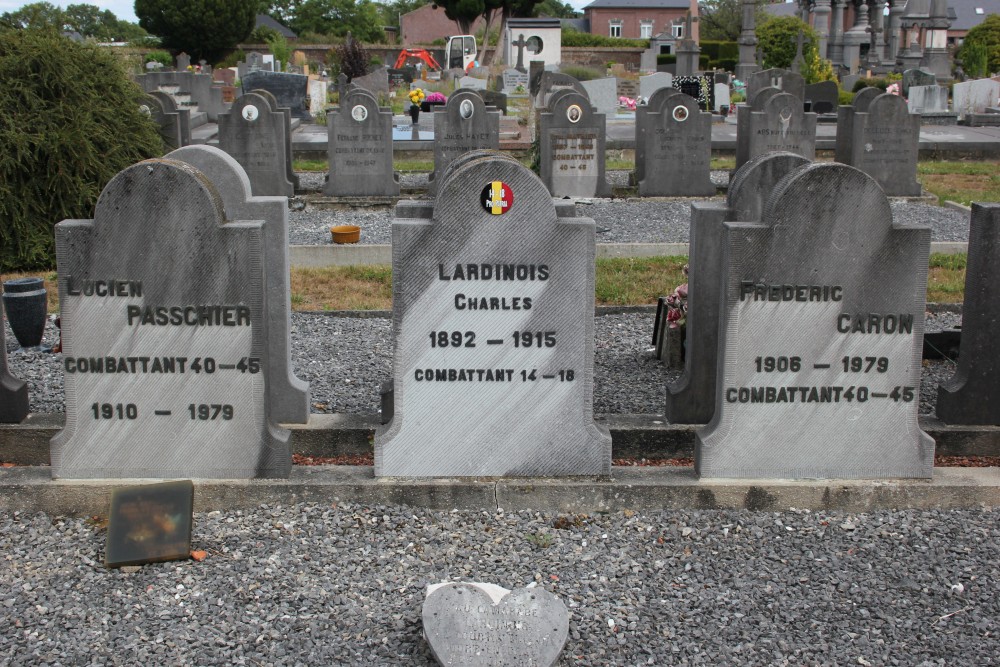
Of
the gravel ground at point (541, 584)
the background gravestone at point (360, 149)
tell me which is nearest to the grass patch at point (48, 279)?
the gravel ground at point (541, 584)

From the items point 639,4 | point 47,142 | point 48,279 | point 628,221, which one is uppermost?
point 639,4

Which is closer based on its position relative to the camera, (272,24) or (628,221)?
(628,221)

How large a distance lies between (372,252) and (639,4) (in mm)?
82671

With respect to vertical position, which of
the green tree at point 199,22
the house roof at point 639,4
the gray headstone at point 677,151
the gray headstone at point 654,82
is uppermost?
the house roof at point 639,4

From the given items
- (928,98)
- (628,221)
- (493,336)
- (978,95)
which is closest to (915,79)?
(978,95)

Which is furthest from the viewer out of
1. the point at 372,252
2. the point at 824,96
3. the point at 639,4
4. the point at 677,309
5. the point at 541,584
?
the point at 639,4

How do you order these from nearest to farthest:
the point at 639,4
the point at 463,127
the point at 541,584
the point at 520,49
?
the point at 541,584
the point at 463,127
the point at 520,49
the point at 639,4

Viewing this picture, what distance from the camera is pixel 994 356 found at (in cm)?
624

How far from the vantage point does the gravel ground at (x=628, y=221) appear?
→ 1345cm

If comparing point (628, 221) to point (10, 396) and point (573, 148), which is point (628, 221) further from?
point (10, 396)

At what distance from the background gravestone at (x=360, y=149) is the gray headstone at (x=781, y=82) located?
390 inches

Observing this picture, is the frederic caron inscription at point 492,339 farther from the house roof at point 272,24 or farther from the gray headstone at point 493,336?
the house roof at point 272,24

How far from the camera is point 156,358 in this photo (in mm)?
5117

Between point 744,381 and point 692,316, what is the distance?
140 cm
